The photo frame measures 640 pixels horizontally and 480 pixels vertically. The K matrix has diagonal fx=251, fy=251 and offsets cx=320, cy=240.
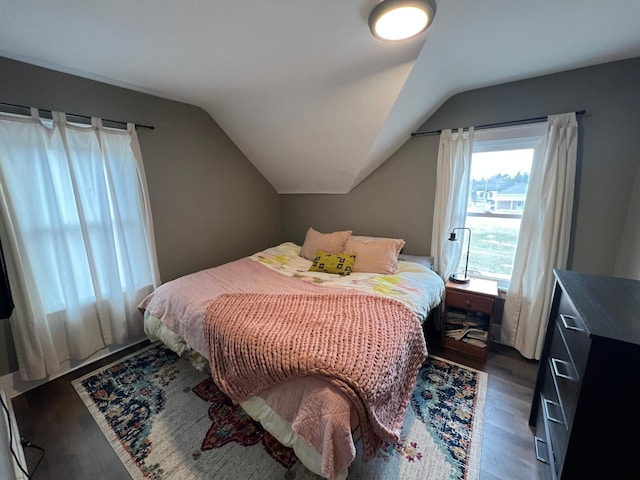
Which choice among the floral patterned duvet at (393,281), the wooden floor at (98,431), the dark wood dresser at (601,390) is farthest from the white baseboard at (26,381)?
the dark wood dresser at (601,390)

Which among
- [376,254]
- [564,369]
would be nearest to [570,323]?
[564,369]

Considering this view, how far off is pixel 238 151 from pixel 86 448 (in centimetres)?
285

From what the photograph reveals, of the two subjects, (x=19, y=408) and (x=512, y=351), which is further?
(x=512, y=351)

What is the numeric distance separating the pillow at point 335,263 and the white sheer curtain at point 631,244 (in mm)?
1858

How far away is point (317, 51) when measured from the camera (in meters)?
1.56

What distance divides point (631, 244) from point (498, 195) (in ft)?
2.79

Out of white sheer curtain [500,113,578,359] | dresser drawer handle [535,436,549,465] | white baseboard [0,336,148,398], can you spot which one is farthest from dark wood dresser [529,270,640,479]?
white baseboard [0,336,148,398]

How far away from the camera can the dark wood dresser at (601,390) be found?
2.46 ft

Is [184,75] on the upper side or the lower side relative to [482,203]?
upper

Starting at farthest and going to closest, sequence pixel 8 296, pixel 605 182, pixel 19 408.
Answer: pixel 605 182 → pixel 19 408 → pixel 8 296

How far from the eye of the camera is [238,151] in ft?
10.2

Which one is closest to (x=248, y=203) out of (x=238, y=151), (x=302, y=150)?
(x=238, y=151)

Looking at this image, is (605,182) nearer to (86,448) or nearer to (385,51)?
(385,51)

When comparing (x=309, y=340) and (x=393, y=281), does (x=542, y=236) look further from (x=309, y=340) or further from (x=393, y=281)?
(x=309, y=340)
